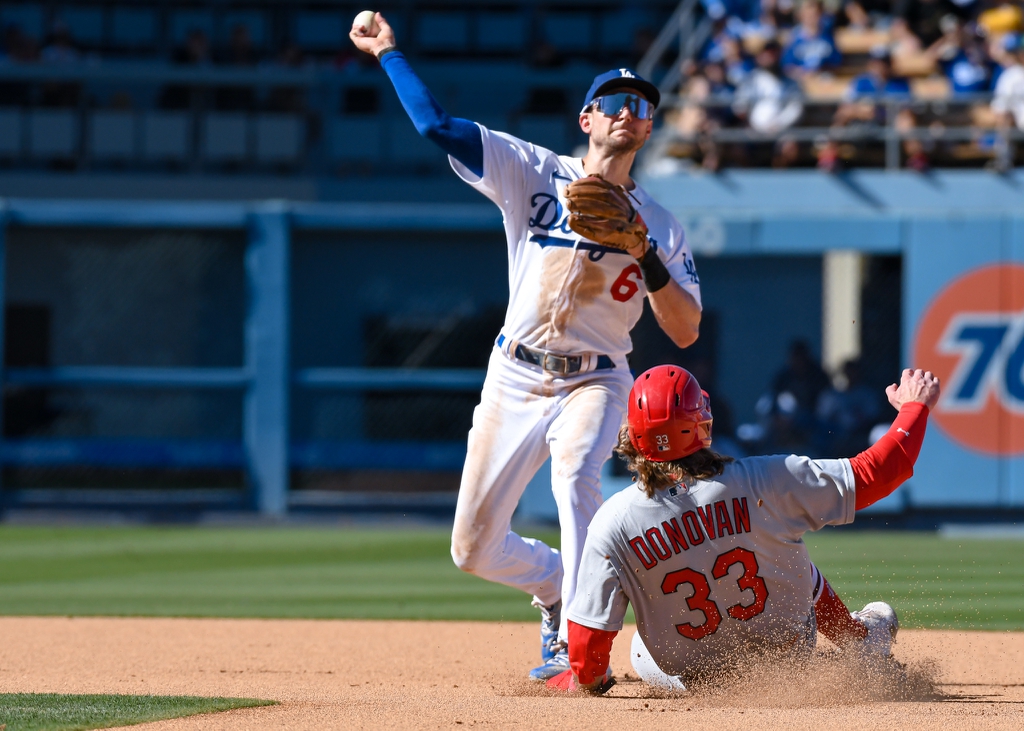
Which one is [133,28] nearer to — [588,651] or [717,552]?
[588,651]

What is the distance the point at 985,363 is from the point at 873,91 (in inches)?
143

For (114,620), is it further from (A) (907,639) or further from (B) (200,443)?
(B) (200,443)

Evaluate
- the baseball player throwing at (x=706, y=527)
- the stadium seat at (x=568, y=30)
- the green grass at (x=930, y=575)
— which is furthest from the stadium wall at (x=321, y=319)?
the baseball player throwing at (x=706, y=527)

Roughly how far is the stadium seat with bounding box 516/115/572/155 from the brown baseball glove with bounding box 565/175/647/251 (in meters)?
10.3

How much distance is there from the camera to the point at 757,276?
10.9 metres

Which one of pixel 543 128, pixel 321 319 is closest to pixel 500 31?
pixel 543 128

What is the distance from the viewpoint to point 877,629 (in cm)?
398

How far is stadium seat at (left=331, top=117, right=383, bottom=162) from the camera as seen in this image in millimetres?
14219

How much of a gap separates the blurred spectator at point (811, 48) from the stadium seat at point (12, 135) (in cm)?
832

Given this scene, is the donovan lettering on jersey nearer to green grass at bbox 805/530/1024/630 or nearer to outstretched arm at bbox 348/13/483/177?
outstretched arm at bbox 348/13/483/177

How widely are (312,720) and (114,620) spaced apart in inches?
116

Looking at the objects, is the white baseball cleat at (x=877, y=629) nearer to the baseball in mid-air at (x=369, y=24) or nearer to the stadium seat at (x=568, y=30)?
the baseball in mid-air at (x=369, y=24)

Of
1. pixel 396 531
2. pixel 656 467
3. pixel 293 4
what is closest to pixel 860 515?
pixel 396 531

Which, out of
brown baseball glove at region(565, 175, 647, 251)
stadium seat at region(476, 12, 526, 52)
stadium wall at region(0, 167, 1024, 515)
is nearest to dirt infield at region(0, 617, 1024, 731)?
brown baseball glove at region(565, 175, 647, 251)
